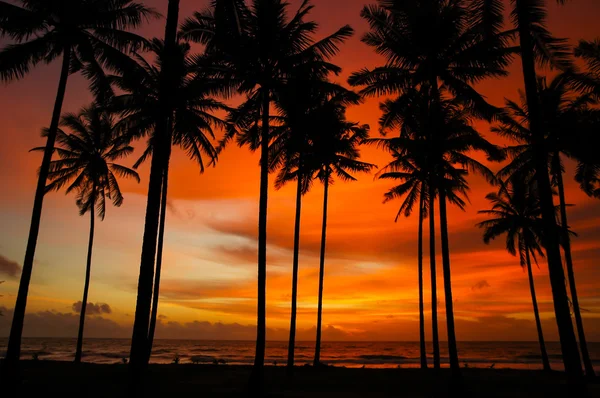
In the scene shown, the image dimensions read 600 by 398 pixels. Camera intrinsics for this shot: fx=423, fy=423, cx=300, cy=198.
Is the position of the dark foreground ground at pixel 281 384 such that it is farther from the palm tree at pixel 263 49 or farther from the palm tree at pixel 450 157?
the palm tree at pixel 263 49

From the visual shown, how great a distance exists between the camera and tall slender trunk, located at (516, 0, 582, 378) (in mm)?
9430

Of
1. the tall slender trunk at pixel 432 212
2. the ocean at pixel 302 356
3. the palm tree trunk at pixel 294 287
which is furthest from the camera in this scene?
the ocean at pixel 302 356

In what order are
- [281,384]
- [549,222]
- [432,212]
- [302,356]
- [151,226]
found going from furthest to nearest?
1. [302,356]
2. [432,212]
3. [281,384]
4. [549,222]
5. [151,226]

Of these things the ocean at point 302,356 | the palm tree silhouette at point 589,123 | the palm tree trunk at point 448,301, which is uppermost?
the palm tree silhouette at point 589,123

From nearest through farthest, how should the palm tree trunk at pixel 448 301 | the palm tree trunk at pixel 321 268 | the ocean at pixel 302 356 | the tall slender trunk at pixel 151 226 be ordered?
the tall slender trunk at pixel 151 226 < the palm tree trunk at pixel 448 301 < the palm tree trunk at pixel 321 268 < the ocean at pixel 302 356

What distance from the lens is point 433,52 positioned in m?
15.0

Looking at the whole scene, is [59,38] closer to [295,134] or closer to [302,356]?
[295,134]

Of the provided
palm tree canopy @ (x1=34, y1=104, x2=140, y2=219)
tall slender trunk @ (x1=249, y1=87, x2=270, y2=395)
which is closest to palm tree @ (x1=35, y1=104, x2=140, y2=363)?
palm tree canopy @ (x1=34, y1=104, x2=140, y2=219)

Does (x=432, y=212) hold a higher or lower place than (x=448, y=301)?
higher

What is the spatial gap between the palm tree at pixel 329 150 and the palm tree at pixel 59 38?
29.4 ft

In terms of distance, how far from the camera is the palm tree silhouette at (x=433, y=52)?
46.8 ft

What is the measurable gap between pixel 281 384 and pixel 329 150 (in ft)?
38.6

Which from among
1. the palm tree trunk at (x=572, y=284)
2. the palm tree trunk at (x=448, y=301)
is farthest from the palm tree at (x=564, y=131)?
the palm tree trunk at (x=448, y=301)

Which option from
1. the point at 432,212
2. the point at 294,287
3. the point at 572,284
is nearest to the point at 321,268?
the point at 294,287
